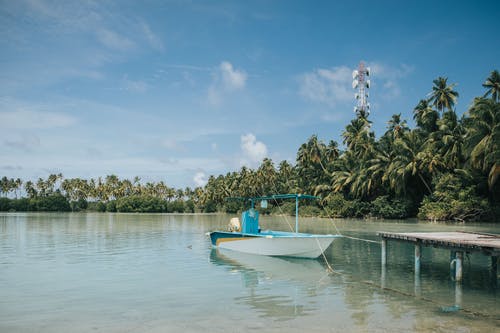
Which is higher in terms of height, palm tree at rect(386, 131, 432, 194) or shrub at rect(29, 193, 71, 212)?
palm tree at rect(386, 131, 432, 194)

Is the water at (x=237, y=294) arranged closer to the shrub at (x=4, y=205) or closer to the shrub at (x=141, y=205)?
the shrub at (x=141, y=205)

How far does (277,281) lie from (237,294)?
237cm

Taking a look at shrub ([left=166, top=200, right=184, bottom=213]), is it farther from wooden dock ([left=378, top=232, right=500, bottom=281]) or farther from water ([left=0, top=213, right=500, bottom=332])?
wooden dock ([left=378, top=232, right=500, bottom=281])

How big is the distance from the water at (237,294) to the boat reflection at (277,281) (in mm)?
34

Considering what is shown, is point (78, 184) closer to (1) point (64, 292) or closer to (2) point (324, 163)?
(2) point (324, 163)

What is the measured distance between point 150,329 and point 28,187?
127240 millimetres

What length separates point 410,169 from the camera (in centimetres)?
4897

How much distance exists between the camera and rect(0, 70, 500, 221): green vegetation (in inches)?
1585

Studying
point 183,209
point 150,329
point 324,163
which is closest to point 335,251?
point 150,329

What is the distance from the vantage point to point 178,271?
15984 mm

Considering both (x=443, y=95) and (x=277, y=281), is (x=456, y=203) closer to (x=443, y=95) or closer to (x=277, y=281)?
(x=443, y=95)

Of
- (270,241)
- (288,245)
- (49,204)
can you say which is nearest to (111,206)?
(49,204)

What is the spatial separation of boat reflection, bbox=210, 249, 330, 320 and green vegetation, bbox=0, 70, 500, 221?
25.9 metres

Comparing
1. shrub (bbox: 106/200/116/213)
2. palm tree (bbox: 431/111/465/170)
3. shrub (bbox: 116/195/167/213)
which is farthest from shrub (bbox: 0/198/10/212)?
palm tree (bbox: 431/111/465/170)
